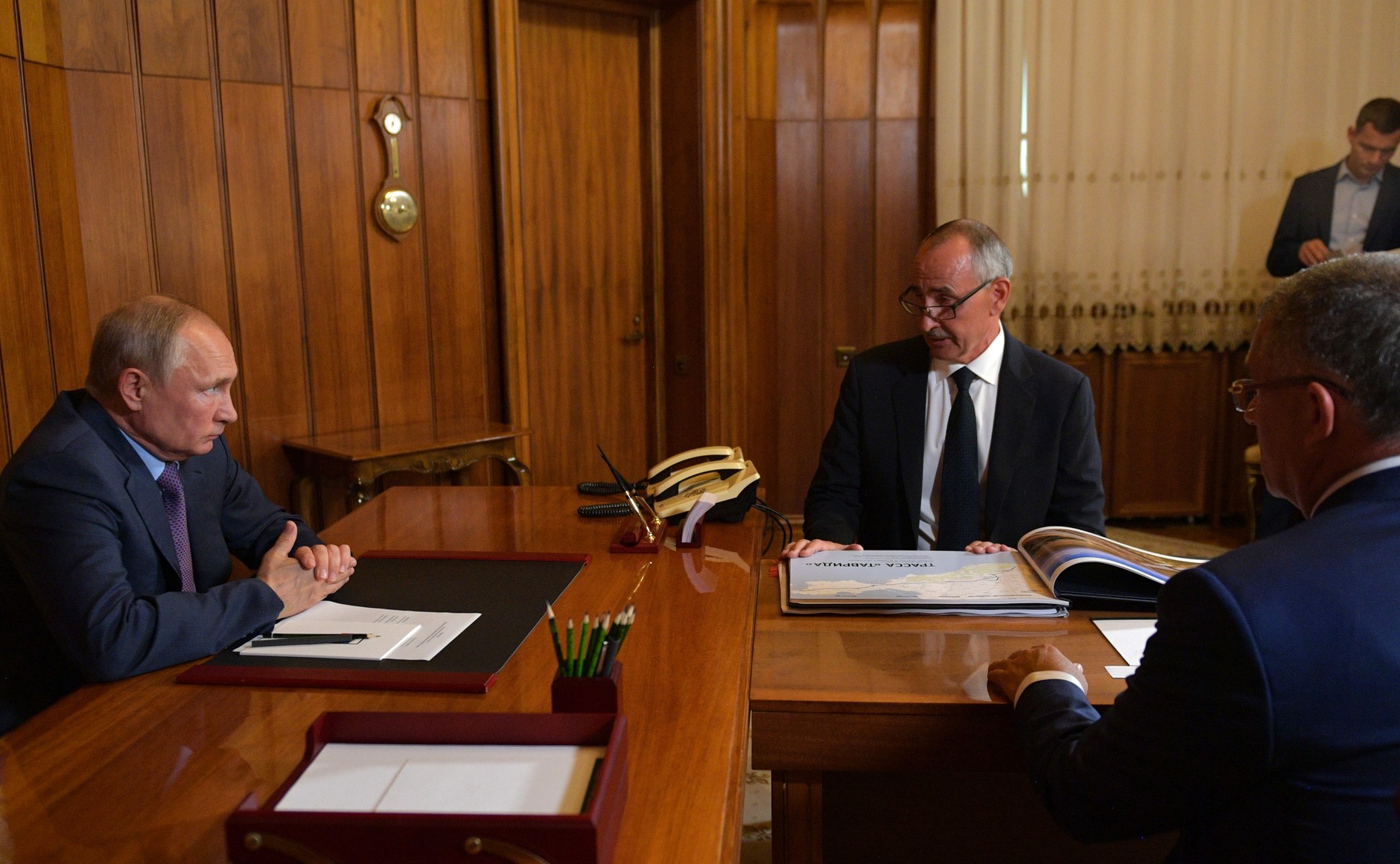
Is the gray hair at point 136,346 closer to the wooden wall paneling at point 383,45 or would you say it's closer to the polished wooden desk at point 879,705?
the polished wooden desk at point 879,705

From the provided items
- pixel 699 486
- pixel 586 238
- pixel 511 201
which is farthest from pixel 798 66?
pixel 699 486

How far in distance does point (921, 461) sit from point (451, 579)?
125 cm

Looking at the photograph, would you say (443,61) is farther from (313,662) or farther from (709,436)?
(313,662)

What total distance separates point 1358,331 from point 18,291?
3464 mm

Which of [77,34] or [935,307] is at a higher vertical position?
[77,34]

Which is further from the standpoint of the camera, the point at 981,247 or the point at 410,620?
the point at 981,247

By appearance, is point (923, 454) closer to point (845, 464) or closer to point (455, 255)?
point (845, 464)

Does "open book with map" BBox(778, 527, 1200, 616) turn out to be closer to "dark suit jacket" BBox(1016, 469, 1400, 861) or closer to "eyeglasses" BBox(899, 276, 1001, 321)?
"dark suit jacket" BBox(1016, 469, 1400, 861)

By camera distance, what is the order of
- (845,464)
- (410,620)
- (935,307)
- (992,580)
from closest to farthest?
(410,620)
(992,580)
(935,307)
(845,464)

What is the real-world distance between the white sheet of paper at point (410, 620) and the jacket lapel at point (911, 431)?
1.27 m

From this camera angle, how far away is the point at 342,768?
1080mm


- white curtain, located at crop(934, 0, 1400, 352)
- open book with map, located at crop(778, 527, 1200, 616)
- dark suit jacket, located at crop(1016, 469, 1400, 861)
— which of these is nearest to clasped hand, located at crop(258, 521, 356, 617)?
open book with map, located at crop(778, 527, 1200, 616)

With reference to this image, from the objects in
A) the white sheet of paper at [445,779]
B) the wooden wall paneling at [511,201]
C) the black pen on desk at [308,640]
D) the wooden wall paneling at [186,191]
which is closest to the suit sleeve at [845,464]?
the black pen on desk at [308,640]

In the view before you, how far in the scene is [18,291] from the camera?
322 centimetres
